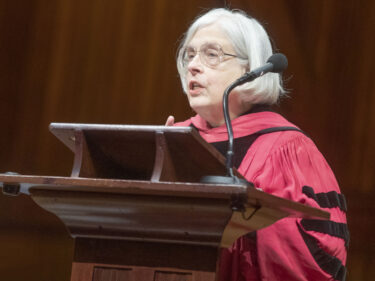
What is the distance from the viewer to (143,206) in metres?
1.43

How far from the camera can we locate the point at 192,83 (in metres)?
2.25

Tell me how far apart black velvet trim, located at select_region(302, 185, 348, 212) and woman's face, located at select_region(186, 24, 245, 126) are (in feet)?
1.51

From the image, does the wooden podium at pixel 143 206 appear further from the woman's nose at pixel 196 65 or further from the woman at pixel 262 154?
the woman's nose at pixel 196 65

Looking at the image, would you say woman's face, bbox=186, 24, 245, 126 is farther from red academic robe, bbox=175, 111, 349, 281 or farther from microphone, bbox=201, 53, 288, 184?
microphone, bbox=201, 53, 288, 184

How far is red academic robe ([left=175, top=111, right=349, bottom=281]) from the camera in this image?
1.83m

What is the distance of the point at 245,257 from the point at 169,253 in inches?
15.9

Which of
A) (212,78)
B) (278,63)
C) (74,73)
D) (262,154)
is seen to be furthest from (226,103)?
(74,73)

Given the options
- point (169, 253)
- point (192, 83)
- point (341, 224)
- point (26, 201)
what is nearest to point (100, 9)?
point (26, 201)

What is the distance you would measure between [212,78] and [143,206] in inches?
34.9

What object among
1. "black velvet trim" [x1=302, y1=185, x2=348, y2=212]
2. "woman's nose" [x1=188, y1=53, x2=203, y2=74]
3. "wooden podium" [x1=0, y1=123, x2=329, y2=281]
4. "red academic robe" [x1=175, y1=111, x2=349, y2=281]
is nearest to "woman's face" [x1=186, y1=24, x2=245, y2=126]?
"woman's nose" [x1=188, y1=53, x2=203, y2=74]

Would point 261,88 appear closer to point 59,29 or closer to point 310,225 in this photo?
point 310,225

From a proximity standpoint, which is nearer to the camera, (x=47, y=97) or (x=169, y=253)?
(x=169, y=253)

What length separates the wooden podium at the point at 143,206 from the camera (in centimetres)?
139

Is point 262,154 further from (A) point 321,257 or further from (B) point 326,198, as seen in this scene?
(A) point 321,257
